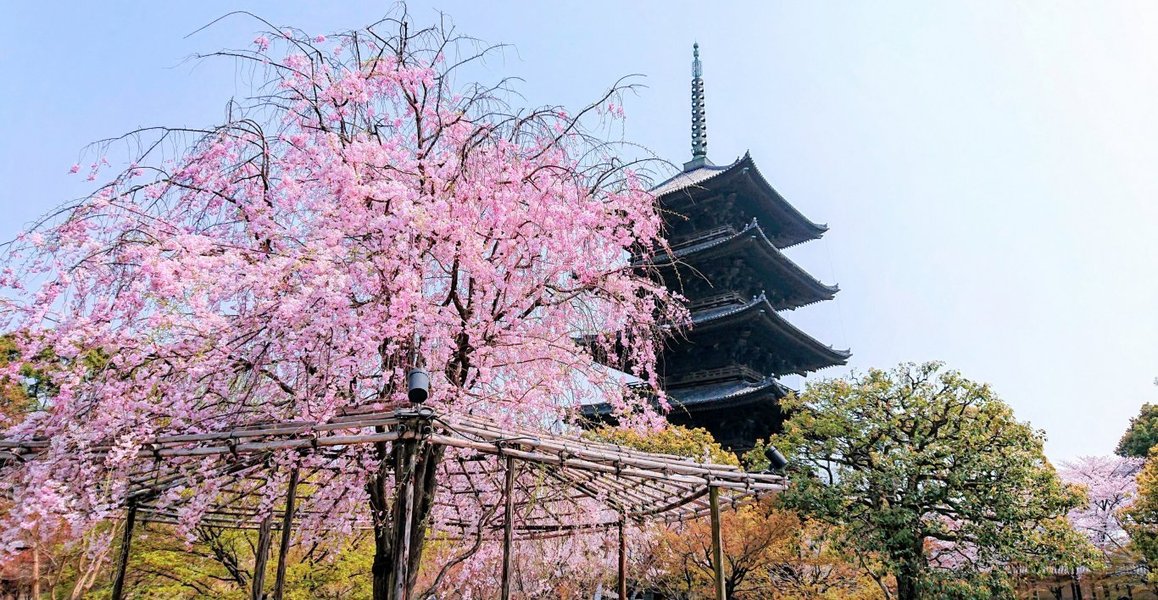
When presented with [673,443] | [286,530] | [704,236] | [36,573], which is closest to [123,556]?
[286,530]

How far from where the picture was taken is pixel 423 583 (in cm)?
1192

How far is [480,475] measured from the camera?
7273 mm

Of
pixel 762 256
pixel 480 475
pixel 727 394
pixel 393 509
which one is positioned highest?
pixel 762 256

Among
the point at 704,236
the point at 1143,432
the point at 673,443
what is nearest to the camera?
the point at 673,443

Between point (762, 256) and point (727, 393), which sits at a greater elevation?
point (762, 256)

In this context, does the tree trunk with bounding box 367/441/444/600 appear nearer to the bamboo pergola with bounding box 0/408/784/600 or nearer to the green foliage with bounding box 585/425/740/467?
the bamboo pergola with bounding box 0/408/784/600

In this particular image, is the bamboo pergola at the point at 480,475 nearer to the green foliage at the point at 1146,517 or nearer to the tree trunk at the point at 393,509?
the tree trunk at the point at 393,509

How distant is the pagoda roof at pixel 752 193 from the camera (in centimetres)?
1889

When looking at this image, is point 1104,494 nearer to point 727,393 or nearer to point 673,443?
point 727,393

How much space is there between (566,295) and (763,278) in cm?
1529

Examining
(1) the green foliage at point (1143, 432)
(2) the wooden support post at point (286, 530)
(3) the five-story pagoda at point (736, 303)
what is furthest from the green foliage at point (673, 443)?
(1) the green foliage at point (1143, 432)

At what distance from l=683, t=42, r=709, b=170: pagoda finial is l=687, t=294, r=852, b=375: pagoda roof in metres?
5.97

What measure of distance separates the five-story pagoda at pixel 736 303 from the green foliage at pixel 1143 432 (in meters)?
12.0

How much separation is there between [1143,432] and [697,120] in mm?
18054
